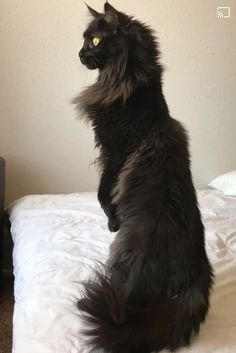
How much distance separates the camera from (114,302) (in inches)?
39.0

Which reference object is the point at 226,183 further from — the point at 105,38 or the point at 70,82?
the point at 105,38

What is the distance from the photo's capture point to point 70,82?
230 centimetres

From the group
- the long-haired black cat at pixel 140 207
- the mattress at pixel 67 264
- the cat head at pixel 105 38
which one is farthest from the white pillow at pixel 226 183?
the cat head at pixel 105 38

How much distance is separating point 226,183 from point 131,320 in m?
1.52

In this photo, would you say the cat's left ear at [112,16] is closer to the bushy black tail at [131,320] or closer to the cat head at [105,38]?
the cat head at [105,38]

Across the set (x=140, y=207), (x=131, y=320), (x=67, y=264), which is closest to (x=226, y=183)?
(x=67, y=264)

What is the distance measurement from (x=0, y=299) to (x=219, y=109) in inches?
61.9

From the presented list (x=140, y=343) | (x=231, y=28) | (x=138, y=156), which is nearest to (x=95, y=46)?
(x=138, y=156)

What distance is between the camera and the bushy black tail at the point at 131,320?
96 cm

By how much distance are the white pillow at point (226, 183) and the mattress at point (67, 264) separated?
5cm

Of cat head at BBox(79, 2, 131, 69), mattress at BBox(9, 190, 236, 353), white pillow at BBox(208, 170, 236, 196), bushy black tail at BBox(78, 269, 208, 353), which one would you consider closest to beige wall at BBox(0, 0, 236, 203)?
white pillow at BBox(208, 170, 236, 196)

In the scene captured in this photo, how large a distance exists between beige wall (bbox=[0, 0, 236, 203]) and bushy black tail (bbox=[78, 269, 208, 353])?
139 centimetres

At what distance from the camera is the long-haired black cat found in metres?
1.00

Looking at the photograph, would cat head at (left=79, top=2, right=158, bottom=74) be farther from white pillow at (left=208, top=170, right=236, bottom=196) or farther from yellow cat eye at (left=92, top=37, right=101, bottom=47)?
white pillow at (left=208, top=170, right=236, bottom=196)
